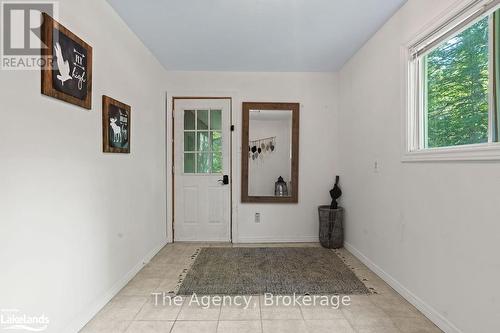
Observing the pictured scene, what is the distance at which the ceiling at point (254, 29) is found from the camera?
2349 mm

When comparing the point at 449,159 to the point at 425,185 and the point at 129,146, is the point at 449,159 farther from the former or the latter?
the point at 129,146

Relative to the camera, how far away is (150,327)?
193 cm

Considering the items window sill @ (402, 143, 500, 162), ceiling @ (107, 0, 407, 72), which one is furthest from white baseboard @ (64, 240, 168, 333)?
window sill @ (402, 143, 500, 162)

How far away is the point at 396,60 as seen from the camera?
250 cm

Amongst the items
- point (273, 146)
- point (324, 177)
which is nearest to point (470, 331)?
point (324, 177)

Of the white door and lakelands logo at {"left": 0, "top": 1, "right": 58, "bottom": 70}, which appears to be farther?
the white door

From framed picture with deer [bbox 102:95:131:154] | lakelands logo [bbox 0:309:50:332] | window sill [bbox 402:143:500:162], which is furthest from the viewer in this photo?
framed picture with deer [bbox 102:95:131:154]

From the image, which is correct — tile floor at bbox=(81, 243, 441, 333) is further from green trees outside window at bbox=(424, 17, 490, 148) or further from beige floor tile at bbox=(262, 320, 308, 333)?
green trees outside window at bbox=(424, 17, 490, 148)

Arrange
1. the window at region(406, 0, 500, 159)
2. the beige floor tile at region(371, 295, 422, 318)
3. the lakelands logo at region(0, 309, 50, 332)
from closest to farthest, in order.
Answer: the lakelands logo at region(0, 309, 50, 332)
the window at region(406, 0, 500, 159)
the beige floor tile at region(371, 295, 422, 318)

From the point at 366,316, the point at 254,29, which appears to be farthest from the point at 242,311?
the point at 254,29

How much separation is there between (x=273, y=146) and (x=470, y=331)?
9.40 feet

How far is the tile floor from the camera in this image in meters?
1.92

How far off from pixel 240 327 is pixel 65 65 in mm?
2132

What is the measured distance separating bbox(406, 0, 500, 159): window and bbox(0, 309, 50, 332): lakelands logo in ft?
8.68
